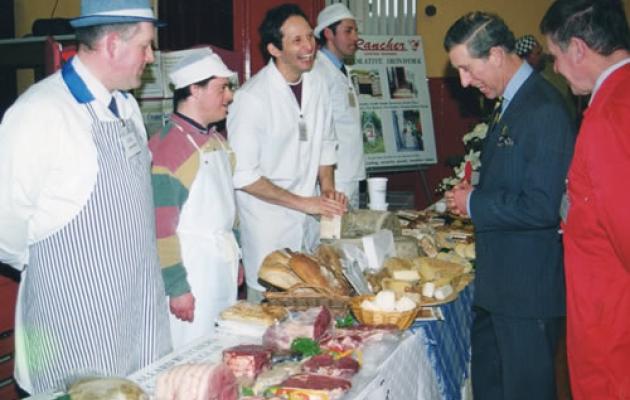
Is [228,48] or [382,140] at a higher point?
[228,48]

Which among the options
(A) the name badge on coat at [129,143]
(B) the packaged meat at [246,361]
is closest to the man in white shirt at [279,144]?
(A) the name badge on coat at [129,143]

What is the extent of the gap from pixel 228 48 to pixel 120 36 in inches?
132

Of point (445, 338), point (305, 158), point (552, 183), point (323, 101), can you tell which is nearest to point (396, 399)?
point (445, 338)

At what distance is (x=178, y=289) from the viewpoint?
8.76 ft

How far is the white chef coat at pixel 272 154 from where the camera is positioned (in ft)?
11.5

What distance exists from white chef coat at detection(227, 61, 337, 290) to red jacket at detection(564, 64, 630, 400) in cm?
171

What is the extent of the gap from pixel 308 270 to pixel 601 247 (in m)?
1.04

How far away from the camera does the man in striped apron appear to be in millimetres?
2049

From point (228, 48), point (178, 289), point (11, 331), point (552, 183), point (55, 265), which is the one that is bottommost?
point (11, 331)

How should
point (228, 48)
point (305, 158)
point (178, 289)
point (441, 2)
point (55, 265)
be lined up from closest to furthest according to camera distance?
point (55, 265)
point (178, 289)
point (305, 158)
point (228, 48)
point (441, 2)

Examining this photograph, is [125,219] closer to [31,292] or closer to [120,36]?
[31,292]

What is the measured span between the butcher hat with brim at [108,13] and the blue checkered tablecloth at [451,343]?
1.37m

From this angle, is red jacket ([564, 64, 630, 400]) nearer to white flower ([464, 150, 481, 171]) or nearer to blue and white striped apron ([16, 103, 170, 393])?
blue and white striped apron ([16, 103, 170, 393])

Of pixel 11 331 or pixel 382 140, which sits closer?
pixel 11 331
